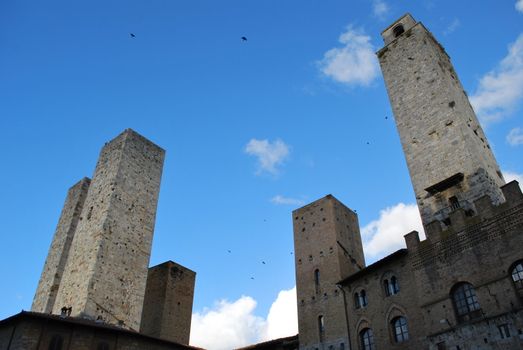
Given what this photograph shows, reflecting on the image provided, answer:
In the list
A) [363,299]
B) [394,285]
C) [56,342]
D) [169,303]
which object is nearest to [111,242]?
[169,303]

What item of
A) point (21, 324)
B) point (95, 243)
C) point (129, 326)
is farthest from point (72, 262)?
point (21, 324)

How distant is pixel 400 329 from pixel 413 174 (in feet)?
25.6

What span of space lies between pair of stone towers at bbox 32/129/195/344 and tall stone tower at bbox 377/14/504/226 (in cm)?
1775

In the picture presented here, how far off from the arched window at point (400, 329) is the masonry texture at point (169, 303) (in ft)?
51.5

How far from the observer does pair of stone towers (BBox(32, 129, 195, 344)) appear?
27203mm

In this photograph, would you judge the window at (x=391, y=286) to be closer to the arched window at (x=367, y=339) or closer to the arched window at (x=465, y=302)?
the arched window at (x=367, y=339)

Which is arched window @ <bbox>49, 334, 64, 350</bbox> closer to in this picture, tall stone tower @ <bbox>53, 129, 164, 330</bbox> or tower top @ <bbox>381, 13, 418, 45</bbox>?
tall stone tower @ <bbox>53, 129, 164, 330</bbox>

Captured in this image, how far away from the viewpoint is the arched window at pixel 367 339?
76.6ft

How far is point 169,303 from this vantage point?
3234 cm

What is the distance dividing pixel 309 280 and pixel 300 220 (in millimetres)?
4829

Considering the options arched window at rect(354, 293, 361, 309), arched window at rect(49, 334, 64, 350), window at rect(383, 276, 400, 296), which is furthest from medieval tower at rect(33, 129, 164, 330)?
window at rect(383, 276, 400, 296)

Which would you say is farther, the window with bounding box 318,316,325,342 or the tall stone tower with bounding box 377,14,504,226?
the window with bounding box 318,316,325,342

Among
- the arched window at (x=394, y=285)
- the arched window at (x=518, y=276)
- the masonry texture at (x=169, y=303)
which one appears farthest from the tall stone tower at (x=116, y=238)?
the arched window at (x=518, y=276)

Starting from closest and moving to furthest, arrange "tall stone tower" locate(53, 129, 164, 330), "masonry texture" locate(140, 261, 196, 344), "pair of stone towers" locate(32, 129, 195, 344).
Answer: "tall stone tower" locate(53, 129, 164, 330) → "pair of stone towers" locate(32, 129, 195, 344) → "masonry texture" locate(140, 261, 196, 344)
